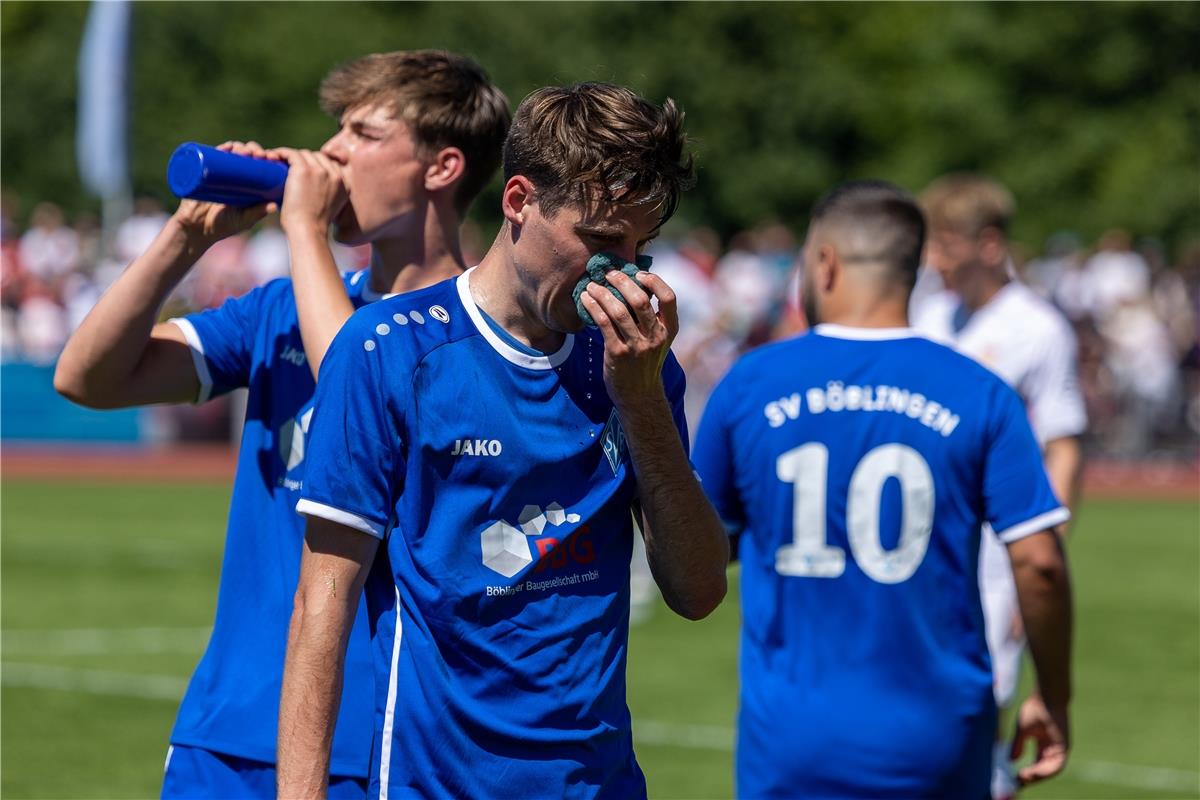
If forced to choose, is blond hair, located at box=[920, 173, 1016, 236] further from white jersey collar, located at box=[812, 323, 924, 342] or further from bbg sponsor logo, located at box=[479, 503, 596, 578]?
bbg sponsor logo, located at box=[479, 503, 596, 578]

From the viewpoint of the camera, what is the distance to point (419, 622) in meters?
3.12

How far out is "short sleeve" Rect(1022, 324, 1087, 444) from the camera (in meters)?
7.05

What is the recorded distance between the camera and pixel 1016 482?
15.0 ft

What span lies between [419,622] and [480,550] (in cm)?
17

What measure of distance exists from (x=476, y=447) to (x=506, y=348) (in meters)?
0.20

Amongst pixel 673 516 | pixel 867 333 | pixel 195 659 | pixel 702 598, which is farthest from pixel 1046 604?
pixel 195 659

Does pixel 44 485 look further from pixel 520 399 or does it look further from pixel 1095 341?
pixel 520 399

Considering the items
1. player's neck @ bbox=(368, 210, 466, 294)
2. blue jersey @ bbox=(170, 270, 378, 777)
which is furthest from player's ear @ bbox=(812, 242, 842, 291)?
blue jersey @ bbox=(170, 270, 378, 777)

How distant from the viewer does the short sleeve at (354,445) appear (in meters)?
3.04

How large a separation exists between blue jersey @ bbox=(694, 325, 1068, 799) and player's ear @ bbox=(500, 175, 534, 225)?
1.69m

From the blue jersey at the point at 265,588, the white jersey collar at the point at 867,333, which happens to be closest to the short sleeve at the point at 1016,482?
the white jersey collar at the point at 867,333

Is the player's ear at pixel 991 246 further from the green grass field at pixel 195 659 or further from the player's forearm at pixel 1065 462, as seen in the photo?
the green grass field at pixel 195 659

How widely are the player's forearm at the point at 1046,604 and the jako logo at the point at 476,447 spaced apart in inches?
78.1

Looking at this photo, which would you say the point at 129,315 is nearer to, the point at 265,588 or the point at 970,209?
the point at 265,588
